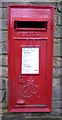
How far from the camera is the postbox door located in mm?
2754

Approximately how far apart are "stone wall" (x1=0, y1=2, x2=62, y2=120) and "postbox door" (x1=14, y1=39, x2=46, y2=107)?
0.20m

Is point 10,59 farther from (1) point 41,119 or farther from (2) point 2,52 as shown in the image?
(1) point 41,119

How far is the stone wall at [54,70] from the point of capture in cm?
286

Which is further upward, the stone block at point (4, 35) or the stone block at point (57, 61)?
the stone block at point (4, 35)

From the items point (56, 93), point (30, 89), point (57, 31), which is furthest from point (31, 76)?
point (57, 31)

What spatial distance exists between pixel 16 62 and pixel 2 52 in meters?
0.27

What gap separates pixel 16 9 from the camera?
8.93 ft

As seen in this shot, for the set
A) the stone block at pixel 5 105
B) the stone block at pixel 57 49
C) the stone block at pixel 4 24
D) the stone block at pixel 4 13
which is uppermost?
the stone block at pixel 4 13

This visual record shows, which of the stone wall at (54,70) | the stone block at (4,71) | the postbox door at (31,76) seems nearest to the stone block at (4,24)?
the stone wall at (54,70)

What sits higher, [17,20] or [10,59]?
[17,20]

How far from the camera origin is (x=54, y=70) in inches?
116

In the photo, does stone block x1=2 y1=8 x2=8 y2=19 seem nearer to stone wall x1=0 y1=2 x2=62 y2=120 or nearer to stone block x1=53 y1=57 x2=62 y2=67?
stone wall x1=0 y1=2 x2=62 y2=120

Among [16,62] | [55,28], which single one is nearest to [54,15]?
[55,28]

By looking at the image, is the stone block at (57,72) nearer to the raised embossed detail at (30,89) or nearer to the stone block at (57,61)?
the stone block at (57,61)
